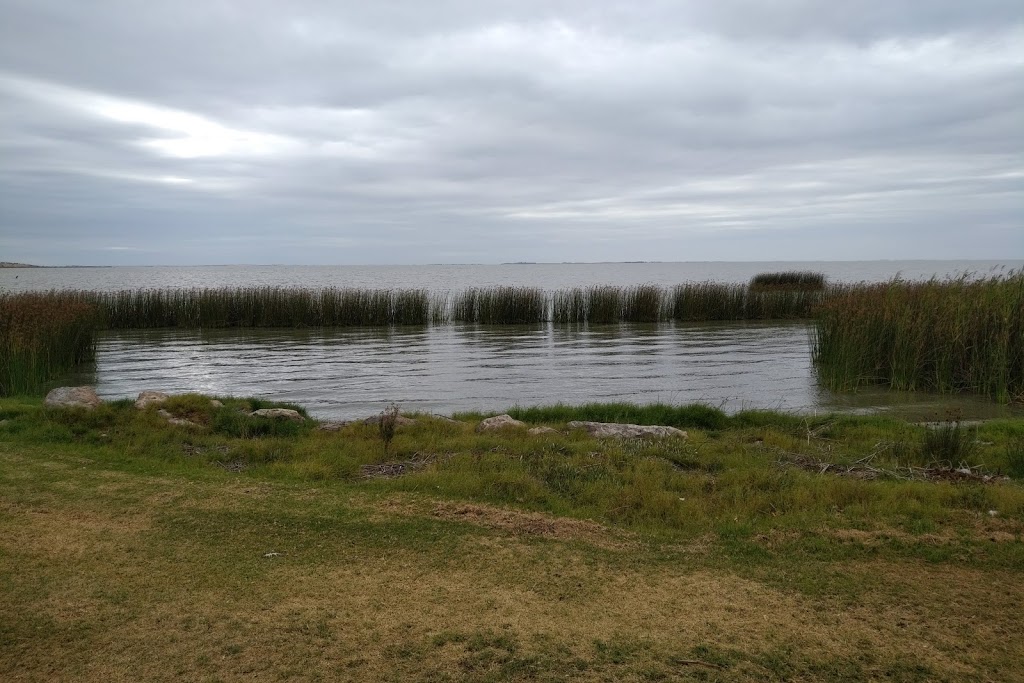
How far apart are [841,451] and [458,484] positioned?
4.22 metres

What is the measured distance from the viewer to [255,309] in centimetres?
2783

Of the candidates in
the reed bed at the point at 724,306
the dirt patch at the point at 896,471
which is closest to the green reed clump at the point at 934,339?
the dirt patch at the point at 896,471

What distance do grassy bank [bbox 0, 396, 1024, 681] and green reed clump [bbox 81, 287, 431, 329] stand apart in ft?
67.2

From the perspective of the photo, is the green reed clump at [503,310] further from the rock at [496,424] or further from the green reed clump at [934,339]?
the rock at [496,424]

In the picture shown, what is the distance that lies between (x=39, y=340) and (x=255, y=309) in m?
13.4

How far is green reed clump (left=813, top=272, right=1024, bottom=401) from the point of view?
12.4 m

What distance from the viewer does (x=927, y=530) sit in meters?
5.04

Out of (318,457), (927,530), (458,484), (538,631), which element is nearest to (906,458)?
(927,530)

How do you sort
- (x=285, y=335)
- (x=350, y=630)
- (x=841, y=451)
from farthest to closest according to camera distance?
(x=285, y=335) → (x=841, y=451) → (x=350, y=630)

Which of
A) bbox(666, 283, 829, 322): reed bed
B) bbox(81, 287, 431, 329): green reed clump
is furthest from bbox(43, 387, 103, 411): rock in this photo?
bbox(666, 283, 829, 322): reed bed

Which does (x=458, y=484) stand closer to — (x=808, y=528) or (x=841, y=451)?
(x=808, y=528)

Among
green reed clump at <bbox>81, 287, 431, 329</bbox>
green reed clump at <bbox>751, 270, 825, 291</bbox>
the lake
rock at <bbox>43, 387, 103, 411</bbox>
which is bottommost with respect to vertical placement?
the lake

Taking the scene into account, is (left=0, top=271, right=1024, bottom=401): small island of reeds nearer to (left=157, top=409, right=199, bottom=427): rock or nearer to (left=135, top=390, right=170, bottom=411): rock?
(left=135, top=390, right=170, bottom=411): rock

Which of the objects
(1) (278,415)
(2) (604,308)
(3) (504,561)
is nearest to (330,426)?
(1) (278,415)
